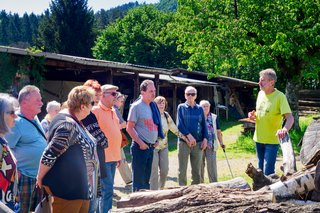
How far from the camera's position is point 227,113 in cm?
2886

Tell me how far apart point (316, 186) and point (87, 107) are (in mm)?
2114

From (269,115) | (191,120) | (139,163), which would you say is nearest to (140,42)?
(191,120)

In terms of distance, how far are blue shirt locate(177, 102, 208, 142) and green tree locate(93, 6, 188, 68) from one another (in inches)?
1360

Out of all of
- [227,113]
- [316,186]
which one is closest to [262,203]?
[316,186]

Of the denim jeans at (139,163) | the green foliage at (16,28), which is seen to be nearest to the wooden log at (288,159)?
the denim jeans at (139,163)

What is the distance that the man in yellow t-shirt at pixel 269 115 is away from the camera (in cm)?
547

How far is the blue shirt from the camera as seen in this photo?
7.09 meters

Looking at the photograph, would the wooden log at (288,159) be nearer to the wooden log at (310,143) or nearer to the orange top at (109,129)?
the wooden log at (310,143)

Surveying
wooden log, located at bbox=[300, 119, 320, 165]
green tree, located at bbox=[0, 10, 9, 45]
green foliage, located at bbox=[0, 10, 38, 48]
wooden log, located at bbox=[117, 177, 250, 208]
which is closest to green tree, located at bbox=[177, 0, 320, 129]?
wooden log, located at bbox=[300, 119, 320, 165]

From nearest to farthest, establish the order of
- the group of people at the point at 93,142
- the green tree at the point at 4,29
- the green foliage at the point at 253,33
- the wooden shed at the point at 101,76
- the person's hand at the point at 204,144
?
the group of people at the point at 93,142 → the person's hand at the point at 204,144 → the wooden shed at the point at 101,76 → the green foliage at the point at 253,33 → the green tree at the point at 4,29

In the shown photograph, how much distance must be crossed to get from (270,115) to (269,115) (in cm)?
1

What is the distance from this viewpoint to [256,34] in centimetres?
1602

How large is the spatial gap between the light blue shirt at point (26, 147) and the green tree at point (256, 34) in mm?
11356

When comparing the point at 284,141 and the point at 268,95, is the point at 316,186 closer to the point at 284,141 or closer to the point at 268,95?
the point at 284,141
